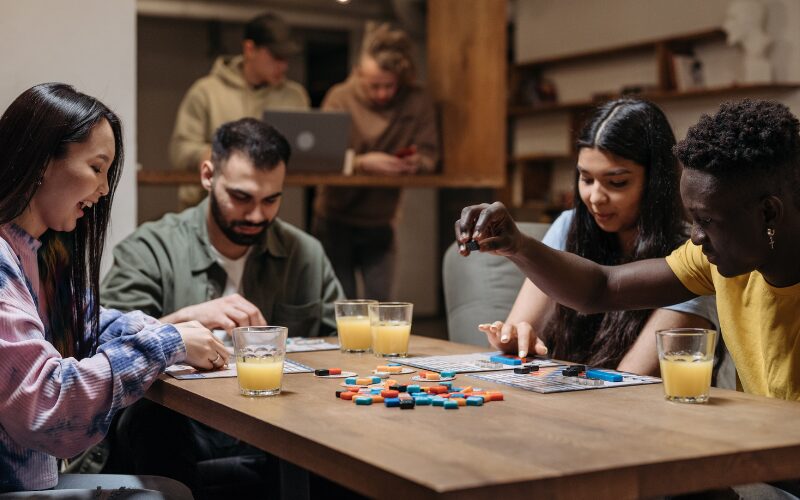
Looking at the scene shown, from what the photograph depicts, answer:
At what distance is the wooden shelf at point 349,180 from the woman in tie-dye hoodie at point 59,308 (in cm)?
186

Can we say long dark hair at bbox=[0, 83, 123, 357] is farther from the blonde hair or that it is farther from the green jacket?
the blonde hair

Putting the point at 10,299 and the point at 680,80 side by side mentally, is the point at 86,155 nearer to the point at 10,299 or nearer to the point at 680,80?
the point at 10,299

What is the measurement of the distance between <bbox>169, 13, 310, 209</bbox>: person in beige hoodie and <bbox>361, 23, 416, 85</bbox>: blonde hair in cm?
40

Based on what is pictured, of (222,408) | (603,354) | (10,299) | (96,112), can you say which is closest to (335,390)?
(222,408)

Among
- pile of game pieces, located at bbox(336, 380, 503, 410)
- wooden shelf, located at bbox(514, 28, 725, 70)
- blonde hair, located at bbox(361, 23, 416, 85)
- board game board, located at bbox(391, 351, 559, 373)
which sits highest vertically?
wooden shelf, located at bbox(514, 28, 725, 70)

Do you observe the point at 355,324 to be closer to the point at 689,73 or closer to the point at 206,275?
the point at 206,275

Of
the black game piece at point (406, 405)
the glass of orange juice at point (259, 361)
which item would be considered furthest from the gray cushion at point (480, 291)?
the black game piece at point (406, 405)

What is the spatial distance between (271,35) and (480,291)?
1.96m

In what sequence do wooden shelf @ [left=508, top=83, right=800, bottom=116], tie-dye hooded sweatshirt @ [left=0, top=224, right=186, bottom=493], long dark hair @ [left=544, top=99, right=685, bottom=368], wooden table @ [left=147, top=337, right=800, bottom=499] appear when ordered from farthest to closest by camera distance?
wooden shelf @ [left=508, top=83, right=800, bottom=116]
long dark hair @ [left=544, top=99, right=685, bottom=368]
tie-dye hooded sweatshirt @ [left=0, top=224, right=186, bottom=493]
wooden table @ [left=147, top=337, right=800, bottom=499]

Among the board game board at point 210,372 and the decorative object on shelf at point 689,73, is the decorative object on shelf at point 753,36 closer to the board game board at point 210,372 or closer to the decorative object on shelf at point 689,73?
the decorative object on shelf at point 689,73

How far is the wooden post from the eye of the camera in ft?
16.1

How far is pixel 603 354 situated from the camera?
2496 millimetres

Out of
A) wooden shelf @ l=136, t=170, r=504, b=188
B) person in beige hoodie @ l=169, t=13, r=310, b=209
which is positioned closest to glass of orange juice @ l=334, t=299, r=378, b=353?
wooden shelf @ l=136, t=170, r=504, b=188

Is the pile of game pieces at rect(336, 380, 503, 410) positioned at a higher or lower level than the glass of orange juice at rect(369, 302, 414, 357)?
lower
